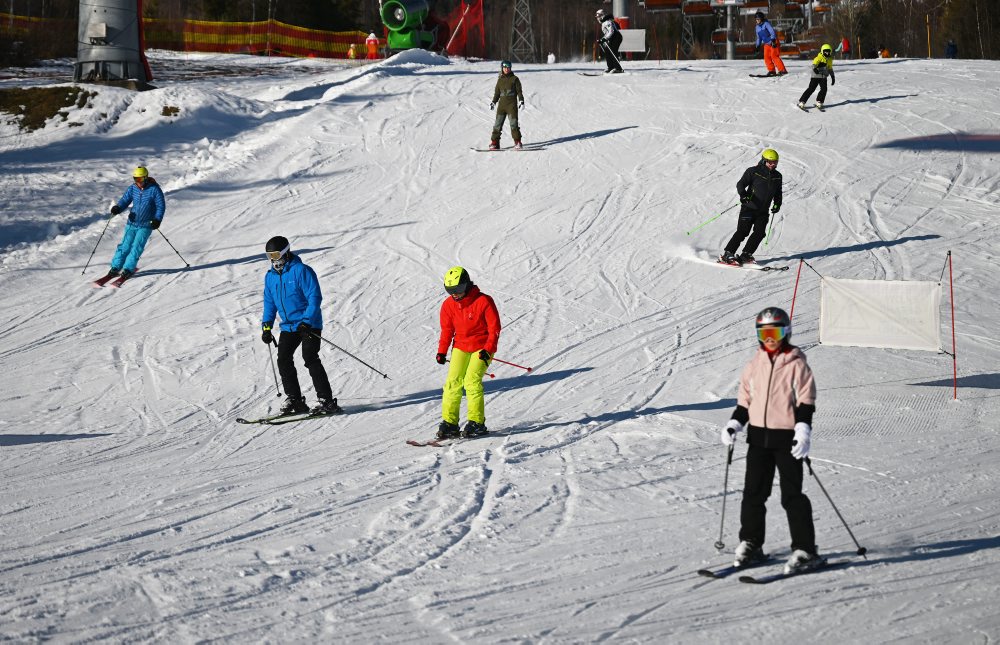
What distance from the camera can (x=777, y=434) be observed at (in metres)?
5.66

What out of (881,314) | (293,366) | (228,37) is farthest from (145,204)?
(228,37)

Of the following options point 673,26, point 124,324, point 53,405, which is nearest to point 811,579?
point 53,405

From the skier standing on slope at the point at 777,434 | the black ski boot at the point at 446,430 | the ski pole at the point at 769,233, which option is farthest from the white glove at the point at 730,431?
the ski pole at the point at 769,233

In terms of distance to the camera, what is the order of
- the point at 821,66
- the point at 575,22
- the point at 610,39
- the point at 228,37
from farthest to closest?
the point at 575,22 → the point at 228,37 → the point at 610,39 → the point at 821,66

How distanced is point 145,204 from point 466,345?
7.35 metres

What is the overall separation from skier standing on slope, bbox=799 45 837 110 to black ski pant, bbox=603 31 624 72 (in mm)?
6199

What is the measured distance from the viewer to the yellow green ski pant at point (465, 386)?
8500 mm

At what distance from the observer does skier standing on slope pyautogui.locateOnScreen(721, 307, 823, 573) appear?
18.4 ft

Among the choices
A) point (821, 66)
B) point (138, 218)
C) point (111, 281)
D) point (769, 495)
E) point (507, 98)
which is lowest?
point (769, 495)

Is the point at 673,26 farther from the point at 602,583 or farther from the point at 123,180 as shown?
the point at 602,583

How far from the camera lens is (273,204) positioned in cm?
1778

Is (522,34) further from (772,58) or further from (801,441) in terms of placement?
(801,441)

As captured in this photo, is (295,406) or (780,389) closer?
(780,389)

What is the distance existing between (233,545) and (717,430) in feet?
13.5
